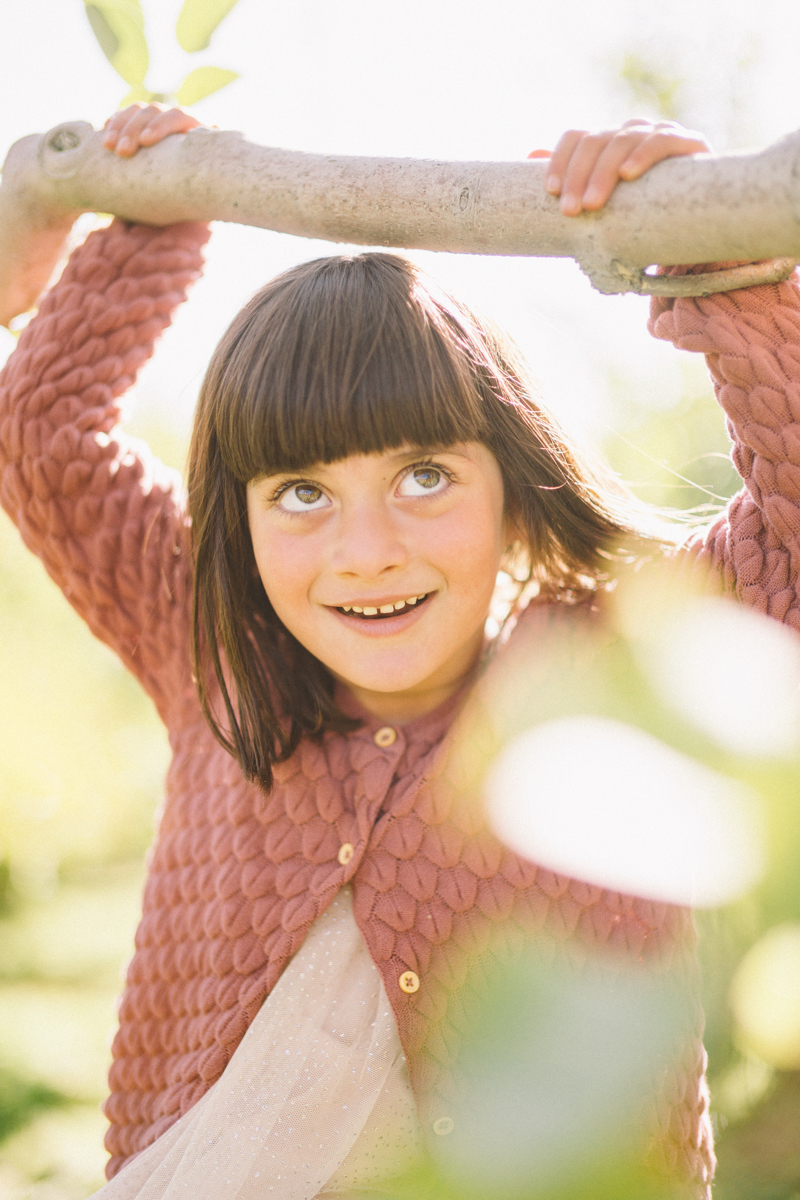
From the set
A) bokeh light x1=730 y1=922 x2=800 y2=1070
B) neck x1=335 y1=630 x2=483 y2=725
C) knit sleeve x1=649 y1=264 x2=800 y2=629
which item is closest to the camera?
knit sleeve x1=649 y1=264 x2=800 y2=629

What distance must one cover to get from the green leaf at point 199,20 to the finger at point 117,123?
10 centimetres

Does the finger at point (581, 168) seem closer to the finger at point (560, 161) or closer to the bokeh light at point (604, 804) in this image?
the finger at point (560, 161)

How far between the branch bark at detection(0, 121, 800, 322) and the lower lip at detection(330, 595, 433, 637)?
435mm

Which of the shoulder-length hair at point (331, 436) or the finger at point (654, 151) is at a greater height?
the finger at point (654, 151)

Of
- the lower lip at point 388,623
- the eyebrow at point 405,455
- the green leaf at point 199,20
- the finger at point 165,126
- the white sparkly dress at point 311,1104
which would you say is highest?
the green leaf at point 199,20

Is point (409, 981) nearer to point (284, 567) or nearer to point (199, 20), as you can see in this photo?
point (284, 567)

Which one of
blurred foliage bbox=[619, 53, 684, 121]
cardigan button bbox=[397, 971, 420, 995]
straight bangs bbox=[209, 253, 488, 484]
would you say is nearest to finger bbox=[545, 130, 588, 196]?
straight bangs bbox=[209, 253, 488, 484]

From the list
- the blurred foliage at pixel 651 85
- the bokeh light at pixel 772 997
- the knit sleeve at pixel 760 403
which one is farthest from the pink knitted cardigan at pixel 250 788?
the blurred foliage at pixel 651 85

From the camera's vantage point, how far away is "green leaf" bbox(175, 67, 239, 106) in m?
1.44

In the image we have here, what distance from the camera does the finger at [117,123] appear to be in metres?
1.42

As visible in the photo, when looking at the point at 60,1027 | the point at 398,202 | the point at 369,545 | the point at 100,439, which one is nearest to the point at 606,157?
the point at 398,202

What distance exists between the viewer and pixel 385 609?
4.40ft

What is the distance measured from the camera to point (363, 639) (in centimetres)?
135

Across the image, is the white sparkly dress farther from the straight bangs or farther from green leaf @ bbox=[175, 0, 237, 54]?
green leaf @ bbox=[175, 0, 237, 54]
